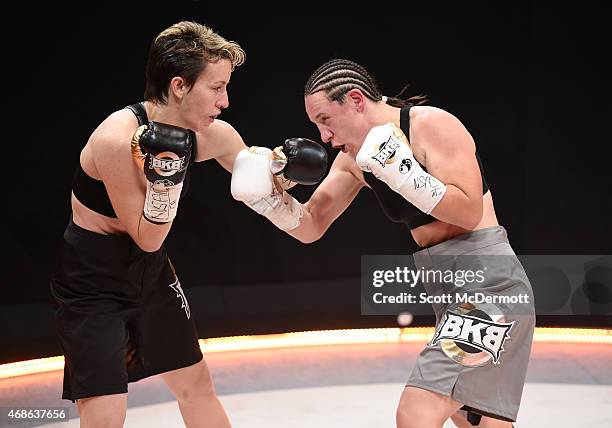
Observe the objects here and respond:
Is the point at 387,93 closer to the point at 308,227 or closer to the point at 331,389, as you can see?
the point at 331,389

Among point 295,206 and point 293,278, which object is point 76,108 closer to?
point 293,278

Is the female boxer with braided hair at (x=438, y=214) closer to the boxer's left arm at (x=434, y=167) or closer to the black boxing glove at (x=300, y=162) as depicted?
the boxer's left arm at (x=434, y=167)

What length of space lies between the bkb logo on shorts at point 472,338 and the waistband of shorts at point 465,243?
186mm

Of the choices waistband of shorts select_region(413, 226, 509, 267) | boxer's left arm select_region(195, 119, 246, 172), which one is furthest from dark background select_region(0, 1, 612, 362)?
waistband of shorts select_region(413, 226, 509, 267)

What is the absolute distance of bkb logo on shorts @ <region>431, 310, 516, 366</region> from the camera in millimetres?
2463

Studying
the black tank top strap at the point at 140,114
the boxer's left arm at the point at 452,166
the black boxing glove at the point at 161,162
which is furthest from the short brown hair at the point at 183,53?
Answer: the boxer's left arm at the point at 452,166

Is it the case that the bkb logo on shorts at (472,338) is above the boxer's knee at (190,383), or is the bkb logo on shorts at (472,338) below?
above

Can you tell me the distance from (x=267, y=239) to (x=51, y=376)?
1.72 m

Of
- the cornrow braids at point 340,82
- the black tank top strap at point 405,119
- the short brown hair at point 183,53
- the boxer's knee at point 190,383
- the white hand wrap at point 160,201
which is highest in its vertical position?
the short brown hair at point 183,53

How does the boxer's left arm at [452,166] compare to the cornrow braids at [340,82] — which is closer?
the boxer's left arm at [452,166]

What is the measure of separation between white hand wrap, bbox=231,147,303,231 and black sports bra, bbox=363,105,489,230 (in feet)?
1.01

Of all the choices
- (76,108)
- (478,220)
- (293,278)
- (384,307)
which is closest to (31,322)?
(76,108)

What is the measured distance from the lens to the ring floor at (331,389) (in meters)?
3.89

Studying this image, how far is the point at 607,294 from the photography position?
18.4 ft
